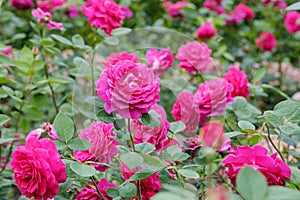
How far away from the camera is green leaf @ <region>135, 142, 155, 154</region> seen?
3.07 ft

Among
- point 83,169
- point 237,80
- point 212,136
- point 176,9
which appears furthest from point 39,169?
point 176,9

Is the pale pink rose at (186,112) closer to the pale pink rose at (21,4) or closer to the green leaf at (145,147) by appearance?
the green leaf at (145,147)

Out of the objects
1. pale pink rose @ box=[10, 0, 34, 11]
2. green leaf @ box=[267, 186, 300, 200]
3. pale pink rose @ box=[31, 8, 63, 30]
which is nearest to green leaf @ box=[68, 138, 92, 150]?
green leaf @ box=[267, 186, 300, 200]

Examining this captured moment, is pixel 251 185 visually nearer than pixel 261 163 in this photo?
Yes

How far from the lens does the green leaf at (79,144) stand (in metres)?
1.00

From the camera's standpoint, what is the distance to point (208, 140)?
94 cm

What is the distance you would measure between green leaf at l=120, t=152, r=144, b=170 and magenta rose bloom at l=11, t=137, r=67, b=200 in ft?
0.56

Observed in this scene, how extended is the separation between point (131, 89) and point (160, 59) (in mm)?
572

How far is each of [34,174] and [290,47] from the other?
8.95 ft

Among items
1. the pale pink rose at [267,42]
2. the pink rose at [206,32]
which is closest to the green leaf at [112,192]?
the pink rose at [206,32]

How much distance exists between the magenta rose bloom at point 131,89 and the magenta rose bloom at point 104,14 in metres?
0.59

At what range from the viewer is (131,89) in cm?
92

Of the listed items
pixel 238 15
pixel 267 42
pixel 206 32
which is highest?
pixel 206 32

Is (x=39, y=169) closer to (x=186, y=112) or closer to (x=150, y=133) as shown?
(x=150, y=133)
